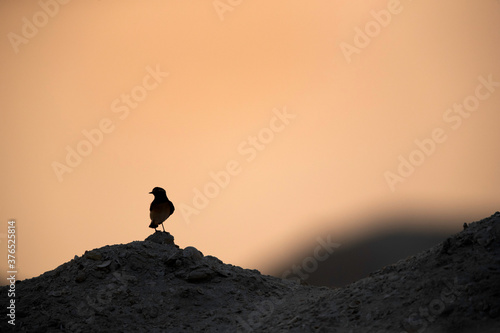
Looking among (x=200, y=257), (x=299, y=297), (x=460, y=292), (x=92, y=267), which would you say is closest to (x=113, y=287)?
(x=92, y=267)

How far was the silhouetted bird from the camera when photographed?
34.4 ft

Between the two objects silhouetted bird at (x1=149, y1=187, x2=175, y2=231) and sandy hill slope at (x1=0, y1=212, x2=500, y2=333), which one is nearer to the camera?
sandy hill slope at (x1=0, y1=212, x2=500, y2=333)

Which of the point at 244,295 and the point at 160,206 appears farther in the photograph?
the point at 160,206

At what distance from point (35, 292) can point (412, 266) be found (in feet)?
22.8

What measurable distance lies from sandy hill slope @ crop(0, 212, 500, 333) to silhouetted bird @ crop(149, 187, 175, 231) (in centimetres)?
64

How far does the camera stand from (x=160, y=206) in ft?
34.4

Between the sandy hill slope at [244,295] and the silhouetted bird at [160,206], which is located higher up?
the silhouetted bird at [160,206]

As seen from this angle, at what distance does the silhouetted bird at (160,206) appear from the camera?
34.4ft

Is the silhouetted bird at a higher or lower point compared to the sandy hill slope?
higher

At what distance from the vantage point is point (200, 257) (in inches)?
398

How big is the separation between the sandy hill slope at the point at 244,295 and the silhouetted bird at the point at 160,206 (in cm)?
64

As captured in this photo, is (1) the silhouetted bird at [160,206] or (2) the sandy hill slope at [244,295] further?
(1) the silhouetted bird at [160,206]

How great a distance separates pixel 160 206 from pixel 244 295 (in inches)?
115

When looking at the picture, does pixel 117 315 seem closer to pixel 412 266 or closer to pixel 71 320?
pixel 71 320
